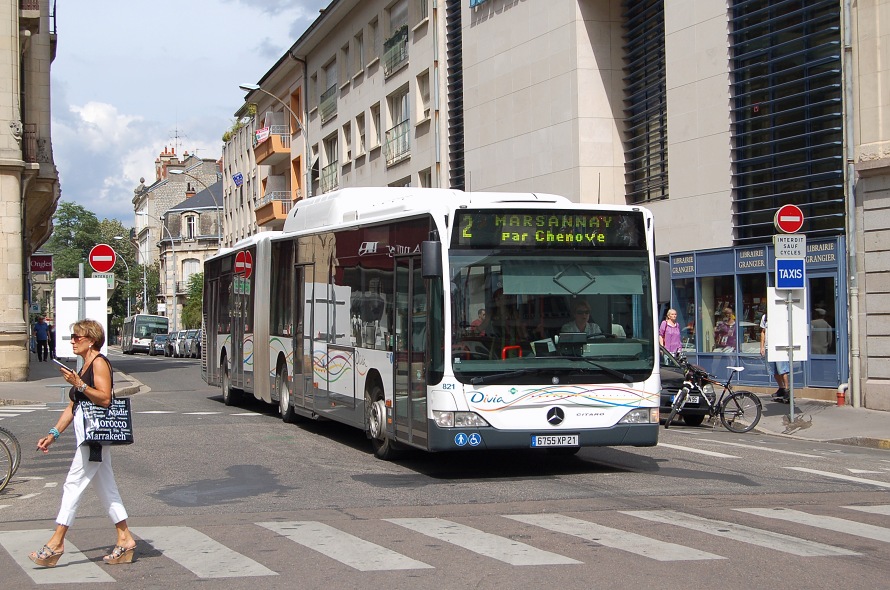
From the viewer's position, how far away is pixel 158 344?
7206 centimetres

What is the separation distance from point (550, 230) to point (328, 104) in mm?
40172

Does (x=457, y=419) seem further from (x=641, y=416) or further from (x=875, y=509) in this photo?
(x=875, y=509)

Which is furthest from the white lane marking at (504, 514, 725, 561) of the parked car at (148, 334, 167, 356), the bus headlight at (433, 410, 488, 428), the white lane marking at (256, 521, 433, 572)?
the parked car at (148, 334, 167, 356)

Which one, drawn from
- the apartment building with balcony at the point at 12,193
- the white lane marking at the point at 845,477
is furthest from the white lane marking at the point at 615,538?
the apartment building with balcony at the point at 12,193

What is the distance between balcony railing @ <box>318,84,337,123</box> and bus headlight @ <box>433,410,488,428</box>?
39.6m

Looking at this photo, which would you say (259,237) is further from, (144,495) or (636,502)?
(636,502)

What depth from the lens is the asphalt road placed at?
7.09 m

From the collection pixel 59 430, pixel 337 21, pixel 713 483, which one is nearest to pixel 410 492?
pixel 713 483

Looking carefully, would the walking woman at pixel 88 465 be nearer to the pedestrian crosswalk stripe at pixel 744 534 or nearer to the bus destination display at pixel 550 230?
the pedestrian crosswalk stripe at pixel 744 534

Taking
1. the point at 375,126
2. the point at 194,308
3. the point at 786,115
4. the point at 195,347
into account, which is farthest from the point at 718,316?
the point at 194,308

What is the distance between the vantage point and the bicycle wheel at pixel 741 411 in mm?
17578

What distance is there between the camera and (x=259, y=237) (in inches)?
752

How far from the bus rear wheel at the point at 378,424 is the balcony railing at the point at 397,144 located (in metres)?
27.7

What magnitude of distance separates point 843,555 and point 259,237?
1314 centimetres
